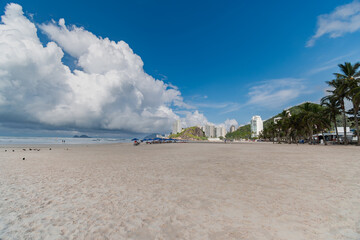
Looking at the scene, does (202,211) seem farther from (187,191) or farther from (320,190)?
(320,190)

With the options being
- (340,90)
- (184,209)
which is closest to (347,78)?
(340,90)

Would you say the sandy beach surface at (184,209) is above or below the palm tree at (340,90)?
below

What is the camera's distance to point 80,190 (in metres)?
7.08

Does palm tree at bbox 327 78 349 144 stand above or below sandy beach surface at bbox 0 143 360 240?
above

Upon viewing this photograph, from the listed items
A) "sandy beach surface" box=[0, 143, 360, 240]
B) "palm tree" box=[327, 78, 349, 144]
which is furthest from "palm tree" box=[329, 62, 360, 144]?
"sandy beach surface" box=[0, 143, 360, 240]

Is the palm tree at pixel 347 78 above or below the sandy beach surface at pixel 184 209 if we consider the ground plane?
above

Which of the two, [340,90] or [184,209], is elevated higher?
[340,90]

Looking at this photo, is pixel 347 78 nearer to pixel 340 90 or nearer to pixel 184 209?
pixel 340 90

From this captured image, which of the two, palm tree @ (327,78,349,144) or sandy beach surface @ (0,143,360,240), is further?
palm tree @ (327,78,349,144)

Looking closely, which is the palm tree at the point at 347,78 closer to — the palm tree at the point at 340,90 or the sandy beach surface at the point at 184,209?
the palm tree at the point at 340,90

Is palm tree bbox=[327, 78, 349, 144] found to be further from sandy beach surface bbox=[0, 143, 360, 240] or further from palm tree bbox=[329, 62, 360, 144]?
sandy beach surface bbox=[0, 143, 360, 240]

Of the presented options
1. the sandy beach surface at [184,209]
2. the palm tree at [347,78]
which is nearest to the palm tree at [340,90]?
the palm tree at [347,78]

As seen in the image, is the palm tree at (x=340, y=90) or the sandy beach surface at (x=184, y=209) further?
the palm tree at (x=340, y=90)

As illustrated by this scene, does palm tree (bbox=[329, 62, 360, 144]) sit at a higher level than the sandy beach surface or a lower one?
higher
